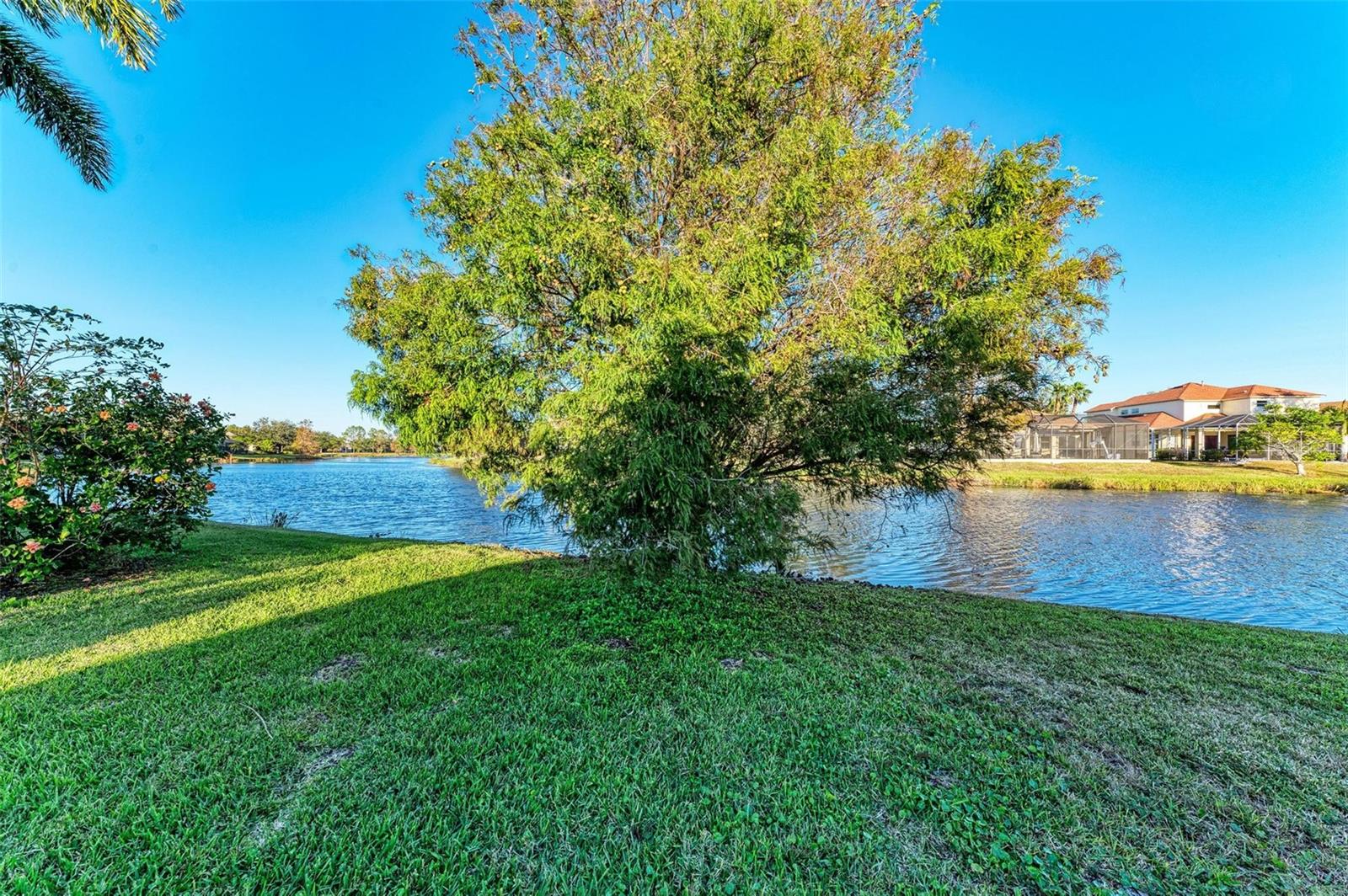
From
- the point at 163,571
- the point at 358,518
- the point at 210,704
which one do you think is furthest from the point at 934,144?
the point at 358,518

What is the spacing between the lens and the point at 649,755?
2.54 m

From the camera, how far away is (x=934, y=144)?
5.78 meters

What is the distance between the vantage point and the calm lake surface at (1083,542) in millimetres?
7949

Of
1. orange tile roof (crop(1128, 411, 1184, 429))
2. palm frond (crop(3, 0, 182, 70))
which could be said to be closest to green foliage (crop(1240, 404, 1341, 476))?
orange tile roof (crop(1128, 411, 1184, 429))

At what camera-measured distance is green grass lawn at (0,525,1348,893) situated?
1.88m

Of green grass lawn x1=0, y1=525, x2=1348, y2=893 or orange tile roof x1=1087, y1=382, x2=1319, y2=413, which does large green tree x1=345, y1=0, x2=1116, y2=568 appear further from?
orange tile roof x1=1087, y1=382, x2=1319, y2=413

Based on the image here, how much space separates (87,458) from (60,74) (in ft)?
19.0

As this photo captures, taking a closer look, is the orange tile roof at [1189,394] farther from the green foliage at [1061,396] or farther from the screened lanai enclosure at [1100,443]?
the green foliage at [1061,396]

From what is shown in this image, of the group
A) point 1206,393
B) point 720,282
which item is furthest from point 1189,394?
point 720,282

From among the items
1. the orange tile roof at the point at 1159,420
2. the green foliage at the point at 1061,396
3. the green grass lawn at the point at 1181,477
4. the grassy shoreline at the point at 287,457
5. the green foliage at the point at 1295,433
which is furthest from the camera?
the grassy shoreline at the point at 287,457

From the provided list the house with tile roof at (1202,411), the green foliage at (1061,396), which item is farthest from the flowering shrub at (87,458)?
the house with tile roof at (1202,411)

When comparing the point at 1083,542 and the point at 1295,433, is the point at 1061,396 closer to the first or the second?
the point at 1083,542

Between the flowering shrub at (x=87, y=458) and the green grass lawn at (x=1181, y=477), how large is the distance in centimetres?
2188

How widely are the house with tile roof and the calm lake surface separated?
64.5 ft
